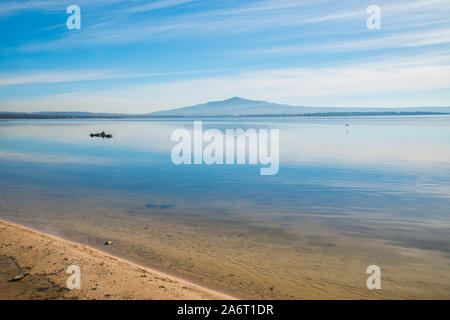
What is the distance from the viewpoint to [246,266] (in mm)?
7789

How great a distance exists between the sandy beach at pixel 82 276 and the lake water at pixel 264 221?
84 cm

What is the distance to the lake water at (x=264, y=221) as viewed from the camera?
7.32 metres

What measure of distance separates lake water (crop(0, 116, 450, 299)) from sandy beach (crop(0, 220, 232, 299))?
2.75ft

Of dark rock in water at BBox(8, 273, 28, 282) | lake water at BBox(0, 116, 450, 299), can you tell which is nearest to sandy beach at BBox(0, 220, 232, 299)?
dark rock in water at BBox(8, 273, 28, 282)

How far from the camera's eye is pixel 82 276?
643 cm

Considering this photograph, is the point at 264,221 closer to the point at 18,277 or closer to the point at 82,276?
the point at 82,276

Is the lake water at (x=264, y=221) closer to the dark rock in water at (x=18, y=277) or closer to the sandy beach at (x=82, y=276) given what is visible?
the sandy beach at (x=82, y=276)

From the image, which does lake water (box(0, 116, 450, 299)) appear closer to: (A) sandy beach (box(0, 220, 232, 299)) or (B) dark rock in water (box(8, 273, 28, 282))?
(A) sandy beach (box(0, 220, 232, 299))

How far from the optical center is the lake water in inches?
288

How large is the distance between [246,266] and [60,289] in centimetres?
393

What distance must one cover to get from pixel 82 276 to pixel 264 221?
6.16 metres

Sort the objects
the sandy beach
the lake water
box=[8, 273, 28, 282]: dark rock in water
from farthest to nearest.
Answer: the lake water < box=[8, 273, 28, 282]: dark rock in water < the sandy beach

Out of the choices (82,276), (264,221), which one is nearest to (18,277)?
(82,276)
